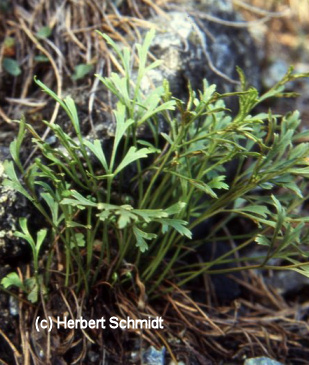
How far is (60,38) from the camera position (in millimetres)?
2160

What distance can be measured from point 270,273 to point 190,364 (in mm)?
735

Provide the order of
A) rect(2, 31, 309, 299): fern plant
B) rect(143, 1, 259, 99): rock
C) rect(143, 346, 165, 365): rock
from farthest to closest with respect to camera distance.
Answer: rect(143, 1, 259, 99): rock → rect(143, 346, 165, 365): rock → rect(2, 31, 309, 299): fern plant

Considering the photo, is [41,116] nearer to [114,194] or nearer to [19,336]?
[114,194]

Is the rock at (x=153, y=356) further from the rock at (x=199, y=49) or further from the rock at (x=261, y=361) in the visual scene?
the rock at (x=199, y=49)

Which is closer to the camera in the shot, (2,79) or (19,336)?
(19,336)

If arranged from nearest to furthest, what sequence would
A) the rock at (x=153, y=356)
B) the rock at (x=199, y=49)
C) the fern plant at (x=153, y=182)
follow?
1. the fern plant at (x=153, y=182)
2. the rock at (x=153, y=356)
3. the rock at (x=199, y=49)

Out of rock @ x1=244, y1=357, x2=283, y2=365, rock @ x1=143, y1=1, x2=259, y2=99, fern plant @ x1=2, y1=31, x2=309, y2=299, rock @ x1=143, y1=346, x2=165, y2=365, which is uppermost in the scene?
rock @ x1=143, y1=1, x2=259, y2=99

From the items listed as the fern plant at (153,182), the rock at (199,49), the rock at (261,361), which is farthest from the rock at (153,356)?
the rock at (199,49)

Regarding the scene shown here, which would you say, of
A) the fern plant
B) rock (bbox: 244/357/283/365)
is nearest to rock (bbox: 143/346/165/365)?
the fern plant

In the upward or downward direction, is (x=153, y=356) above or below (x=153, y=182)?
below

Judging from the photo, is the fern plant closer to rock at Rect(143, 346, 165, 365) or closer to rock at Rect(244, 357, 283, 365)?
rock at Rect(143, 346, 165, 365)

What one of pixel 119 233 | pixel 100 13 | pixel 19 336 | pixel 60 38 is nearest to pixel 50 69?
pixel 60 38

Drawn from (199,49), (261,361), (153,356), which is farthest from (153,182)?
(199,49)

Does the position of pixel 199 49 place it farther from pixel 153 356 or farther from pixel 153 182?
pixel 153 356
